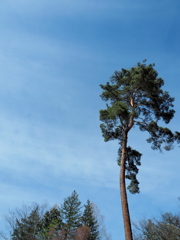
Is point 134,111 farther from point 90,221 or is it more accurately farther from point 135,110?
point 90,221

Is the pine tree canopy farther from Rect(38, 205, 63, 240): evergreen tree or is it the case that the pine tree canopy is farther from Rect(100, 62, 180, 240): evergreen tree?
Rect(38, 205, 63, 240): evergreen tree

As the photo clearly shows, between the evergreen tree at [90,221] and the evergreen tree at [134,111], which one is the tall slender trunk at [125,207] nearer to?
the evergreen tree at [134,111]

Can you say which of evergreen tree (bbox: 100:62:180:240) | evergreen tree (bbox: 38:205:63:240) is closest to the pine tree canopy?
evergreen tree (bbox: 100:62:180:240)

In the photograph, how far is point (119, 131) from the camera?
46.1ft

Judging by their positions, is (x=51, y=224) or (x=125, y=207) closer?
(x=125, y=207)

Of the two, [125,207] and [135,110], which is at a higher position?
[135,110]

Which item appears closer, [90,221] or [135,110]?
[135,110]

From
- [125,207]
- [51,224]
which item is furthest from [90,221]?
[125,207]

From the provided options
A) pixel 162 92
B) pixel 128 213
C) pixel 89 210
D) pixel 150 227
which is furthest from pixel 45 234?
pixel 162 92

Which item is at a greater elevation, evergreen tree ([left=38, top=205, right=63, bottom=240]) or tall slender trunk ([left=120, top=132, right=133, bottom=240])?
evergreen tree ([left=38, top=205, right=63, bottom=240])

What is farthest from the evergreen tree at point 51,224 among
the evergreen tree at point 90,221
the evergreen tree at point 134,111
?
the evergreen tree at point 134,111

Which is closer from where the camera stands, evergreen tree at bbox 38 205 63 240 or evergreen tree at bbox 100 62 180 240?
evergreen tree at bbox 100 62 180 240

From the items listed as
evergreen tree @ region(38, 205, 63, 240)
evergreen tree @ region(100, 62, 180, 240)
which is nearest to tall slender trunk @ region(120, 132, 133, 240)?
evergreen tree @ region(100, 62, 180, 240)

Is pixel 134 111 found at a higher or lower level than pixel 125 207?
higher
